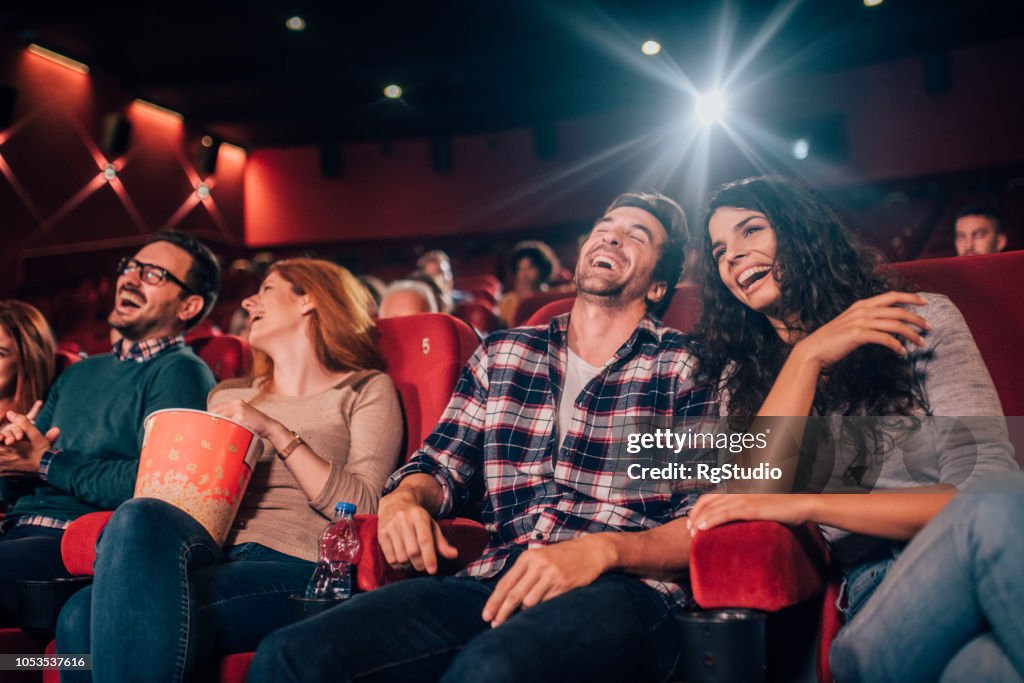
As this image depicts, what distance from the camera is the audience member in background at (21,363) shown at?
1.65 m

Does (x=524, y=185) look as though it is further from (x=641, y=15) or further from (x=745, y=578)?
(x=745, y=578)

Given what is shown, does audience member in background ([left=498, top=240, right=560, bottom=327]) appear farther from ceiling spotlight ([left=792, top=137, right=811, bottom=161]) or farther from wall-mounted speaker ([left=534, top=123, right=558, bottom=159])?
wall-mounted speaker ([left=534, top=123, right=558, bottom=159])

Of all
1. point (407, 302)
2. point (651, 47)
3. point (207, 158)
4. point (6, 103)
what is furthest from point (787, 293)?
point (207, 158)

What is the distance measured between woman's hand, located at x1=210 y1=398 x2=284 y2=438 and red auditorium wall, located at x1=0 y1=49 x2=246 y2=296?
202 inches

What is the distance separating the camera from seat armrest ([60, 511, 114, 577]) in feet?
3.71

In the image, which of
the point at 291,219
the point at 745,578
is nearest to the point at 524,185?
the point at 291,219

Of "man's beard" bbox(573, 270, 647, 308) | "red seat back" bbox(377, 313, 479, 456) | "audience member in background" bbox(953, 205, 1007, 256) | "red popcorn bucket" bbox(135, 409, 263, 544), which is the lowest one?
"red popcorn bucket" bbox(135, 409, 263, 544)

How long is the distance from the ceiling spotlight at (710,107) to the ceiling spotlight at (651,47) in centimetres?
81

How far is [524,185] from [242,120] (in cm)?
261

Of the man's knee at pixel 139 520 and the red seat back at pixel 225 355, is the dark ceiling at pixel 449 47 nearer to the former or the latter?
the red seat back at pixel 225 355

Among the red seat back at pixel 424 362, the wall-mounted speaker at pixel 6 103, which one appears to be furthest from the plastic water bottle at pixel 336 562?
the wall-mounted speaker at pixel 6 103

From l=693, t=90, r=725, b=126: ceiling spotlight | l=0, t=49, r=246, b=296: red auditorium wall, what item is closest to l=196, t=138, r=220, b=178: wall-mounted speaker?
l=0, t=49, r=246, b=296: red auditorium wall

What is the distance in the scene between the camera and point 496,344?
1282 mm

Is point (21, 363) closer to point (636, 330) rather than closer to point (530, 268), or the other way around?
point (636, 330)
